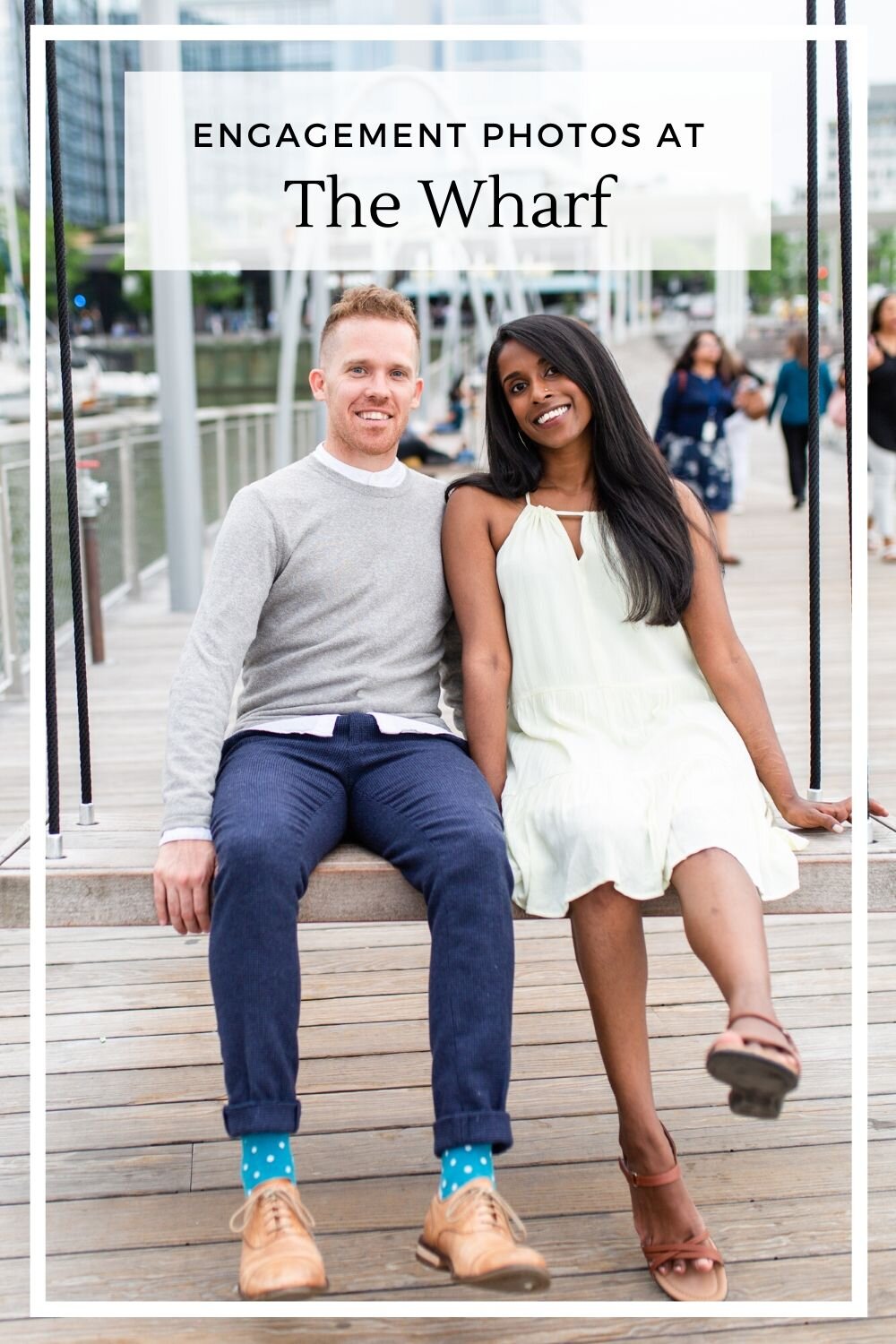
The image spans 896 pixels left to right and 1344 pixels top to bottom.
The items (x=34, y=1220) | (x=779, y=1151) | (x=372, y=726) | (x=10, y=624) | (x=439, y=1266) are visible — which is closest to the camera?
(x=439, y=1266)

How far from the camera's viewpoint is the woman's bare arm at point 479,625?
2.37 meters

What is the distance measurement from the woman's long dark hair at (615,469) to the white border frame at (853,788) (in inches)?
11.7

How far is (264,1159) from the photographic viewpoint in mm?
1939

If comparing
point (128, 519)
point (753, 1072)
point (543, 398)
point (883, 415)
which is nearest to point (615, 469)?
point (543, 398)

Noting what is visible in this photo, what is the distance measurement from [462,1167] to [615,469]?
1.15 m

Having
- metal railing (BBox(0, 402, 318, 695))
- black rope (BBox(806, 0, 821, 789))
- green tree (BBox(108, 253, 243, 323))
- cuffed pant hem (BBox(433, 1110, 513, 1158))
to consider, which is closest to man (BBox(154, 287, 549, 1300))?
cuffed pant hem (BBox(433, 1110, 513, 1158))

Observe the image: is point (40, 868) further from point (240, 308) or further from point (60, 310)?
point (240, 308)

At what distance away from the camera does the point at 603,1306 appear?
2002mm

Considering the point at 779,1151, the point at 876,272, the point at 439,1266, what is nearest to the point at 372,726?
the point at 439,1266

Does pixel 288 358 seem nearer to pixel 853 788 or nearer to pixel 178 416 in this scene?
pixel 178 416

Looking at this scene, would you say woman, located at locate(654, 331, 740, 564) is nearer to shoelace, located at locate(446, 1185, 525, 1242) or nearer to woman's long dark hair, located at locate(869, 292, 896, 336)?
woman's long dark hair, located at locate(869, 292, 896, 336)

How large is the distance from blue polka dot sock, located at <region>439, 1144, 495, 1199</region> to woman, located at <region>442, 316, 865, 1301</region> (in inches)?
11.5

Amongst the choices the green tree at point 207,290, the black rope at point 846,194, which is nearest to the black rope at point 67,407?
the black rope at point 846,194

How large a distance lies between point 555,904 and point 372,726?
1.43 feet
